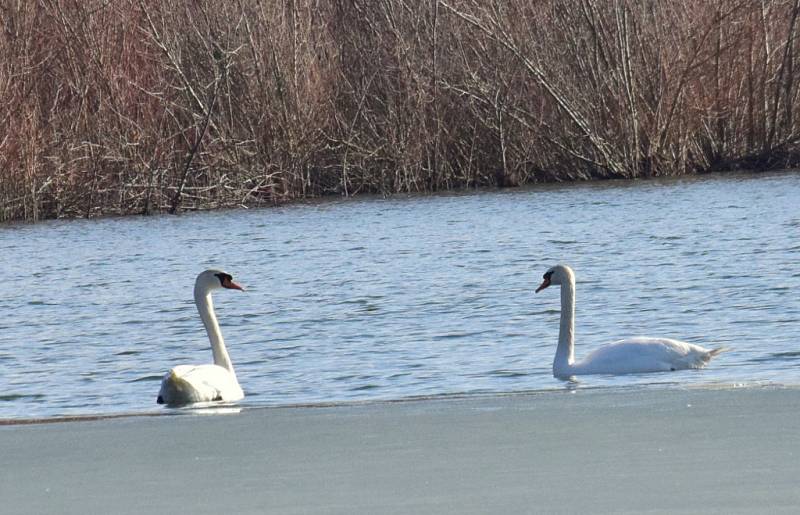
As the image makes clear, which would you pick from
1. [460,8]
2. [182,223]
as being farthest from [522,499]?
[460,8]

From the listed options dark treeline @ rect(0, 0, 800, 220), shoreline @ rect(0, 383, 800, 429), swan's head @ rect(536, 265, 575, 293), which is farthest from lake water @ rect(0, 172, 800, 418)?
dark treeline @ rect(0, 0, 800, 220)

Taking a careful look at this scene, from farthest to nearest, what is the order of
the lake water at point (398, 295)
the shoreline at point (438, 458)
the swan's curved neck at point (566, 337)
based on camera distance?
the lake water at point (398, 295)
the swan's curved neck at point (566, 337)
the shoreline at point (438, 458)

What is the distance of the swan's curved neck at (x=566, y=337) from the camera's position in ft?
28.0

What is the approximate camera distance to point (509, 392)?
7707mm

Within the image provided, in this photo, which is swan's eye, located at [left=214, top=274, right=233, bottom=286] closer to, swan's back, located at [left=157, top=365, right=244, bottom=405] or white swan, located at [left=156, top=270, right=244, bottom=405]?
white swan, located at [left=156, top=270, right=244, bottom=405]

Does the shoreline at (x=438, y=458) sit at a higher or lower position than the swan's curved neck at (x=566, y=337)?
higher

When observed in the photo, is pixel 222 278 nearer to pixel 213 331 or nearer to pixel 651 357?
pixel 213 331

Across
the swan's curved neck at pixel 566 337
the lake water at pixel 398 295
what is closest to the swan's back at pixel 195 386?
the lake water at pixel 398 295

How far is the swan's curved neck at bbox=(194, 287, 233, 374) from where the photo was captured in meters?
8.59

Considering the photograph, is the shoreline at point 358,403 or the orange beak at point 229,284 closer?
the shoreline at point 358,403

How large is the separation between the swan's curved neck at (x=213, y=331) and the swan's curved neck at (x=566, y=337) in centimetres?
173

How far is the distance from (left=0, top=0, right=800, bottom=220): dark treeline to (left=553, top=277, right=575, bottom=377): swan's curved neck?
14.8 meters

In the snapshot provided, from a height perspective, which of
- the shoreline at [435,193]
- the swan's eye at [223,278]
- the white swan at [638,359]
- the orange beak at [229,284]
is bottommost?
the shoreline at [435,193]

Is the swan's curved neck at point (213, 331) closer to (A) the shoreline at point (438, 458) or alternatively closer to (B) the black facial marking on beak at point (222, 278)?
(B) the black facial marking on beak at point (222, 278)
